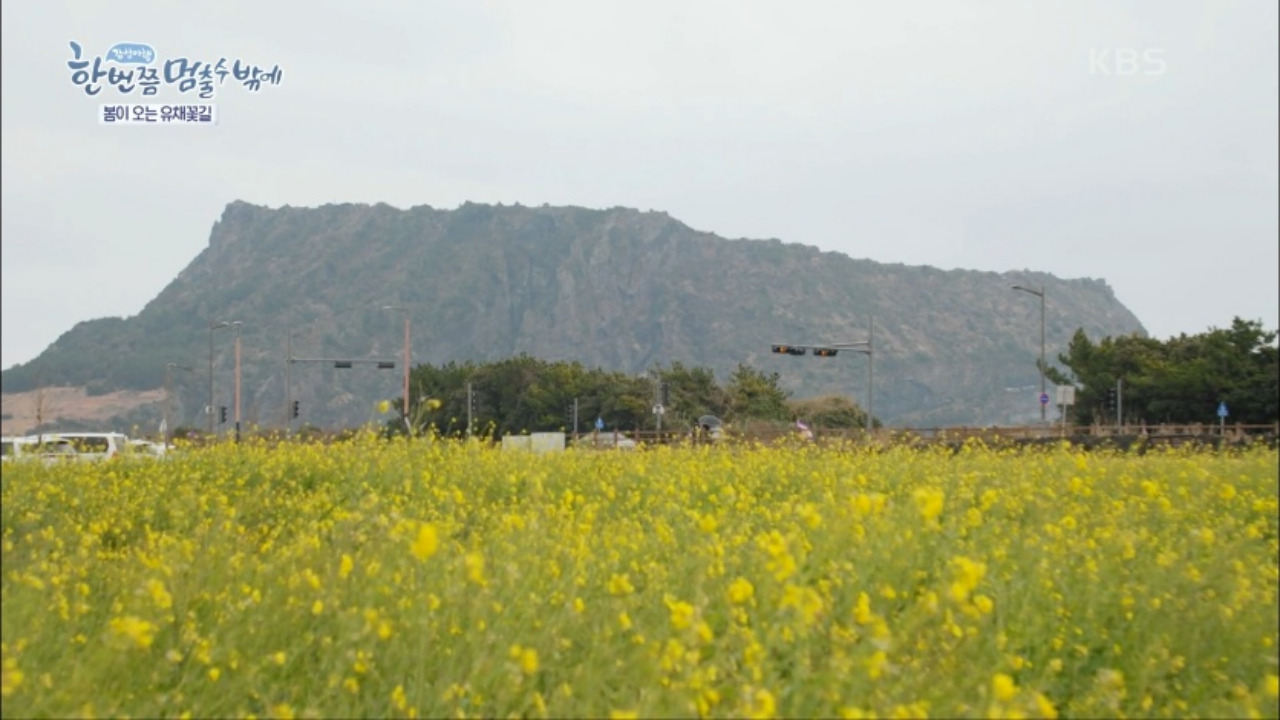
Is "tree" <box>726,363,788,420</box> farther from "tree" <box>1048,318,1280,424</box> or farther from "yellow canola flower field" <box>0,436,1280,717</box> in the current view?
"yellow canola flower field" <box>0,436,1280,717</box>

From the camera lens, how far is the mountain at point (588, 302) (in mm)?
143500

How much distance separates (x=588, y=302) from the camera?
178 metres

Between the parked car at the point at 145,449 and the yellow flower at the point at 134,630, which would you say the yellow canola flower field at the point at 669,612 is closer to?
the yellow flower at the point at 134,630

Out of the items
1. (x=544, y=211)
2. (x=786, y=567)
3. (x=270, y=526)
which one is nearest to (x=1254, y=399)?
(x=270, y=526)

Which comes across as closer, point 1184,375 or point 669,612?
point 669,612

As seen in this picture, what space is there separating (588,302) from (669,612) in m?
172

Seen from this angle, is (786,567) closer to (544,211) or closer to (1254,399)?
(1254,399)

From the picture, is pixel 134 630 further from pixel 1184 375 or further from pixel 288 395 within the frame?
pixel 1184 375

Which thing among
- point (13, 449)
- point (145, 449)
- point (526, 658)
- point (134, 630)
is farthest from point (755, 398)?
point (526, 658)

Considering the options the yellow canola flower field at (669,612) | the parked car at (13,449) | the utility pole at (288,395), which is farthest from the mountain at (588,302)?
the yellow canola flower field at (669,612)

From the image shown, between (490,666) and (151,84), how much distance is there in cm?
1037

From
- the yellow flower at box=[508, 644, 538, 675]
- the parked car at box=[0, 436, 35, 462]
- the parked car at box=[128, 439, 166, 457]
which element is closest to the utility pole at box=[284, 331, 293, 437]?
the parked car at box=[128, 439, 166, 457]

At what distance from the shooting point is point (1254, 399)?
3538cm

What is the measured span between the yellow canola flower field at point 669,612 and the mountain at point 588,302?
115036 mm
